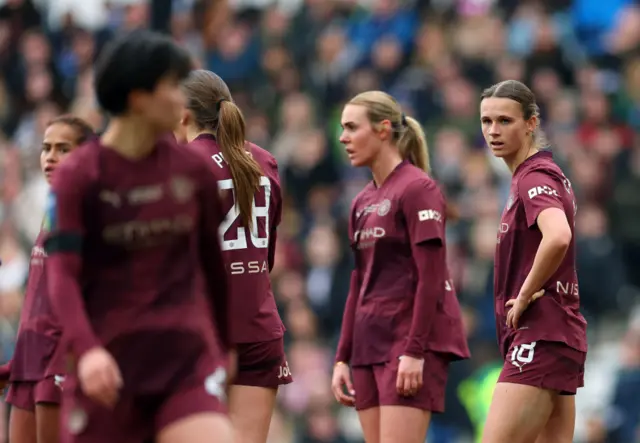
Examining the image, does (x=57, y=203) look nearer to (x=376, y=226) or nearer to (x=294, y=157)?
(x=376, y=226)

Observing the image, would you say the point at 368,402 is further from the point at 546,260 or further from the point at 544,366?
the point at 546,260

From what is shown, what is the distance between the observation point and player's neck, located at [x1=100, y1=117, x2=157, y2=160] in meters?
5.38

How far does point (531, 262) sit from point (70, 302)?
10.0 ft

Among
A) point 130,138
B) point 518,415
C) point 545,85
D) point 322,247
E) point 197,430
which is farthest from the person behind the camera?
point 545,85

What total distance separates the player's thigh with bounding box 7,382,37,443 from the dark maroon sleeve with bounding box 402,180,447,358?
208 centimetres

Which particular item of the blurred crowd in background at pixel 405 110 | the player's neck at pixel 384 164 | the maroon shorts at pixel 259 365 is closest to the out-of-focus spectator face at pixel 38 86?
the blurred crowd in background at pixel 405 110

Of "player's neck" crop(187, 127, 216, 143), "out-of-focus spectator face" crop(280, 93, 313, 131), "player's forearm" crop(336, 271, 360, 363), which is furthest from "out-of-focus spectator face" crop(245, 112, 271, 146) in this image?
"player's neck" crop(187, 127, 216, 143)

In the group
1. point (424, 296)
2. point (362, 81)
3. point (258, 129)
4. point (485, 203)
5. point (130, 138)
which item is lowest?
point (424, 296)

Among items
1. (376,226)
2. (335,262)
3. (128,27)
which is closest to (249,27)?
(128,27)

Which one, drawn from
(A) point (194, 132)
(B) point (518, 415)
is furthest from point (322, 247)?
(B) point (518, 415)

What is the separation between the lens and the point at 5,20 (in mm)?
19859

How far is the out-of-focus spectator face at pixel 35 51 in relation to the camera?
63.2ft

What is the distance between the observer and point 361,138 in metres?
8.34

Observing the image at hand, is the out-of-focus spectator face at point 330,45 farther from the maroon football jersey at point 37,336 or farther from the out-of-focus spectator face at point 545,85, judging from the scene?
the maroon football jersey at point 37,336
